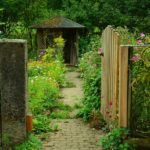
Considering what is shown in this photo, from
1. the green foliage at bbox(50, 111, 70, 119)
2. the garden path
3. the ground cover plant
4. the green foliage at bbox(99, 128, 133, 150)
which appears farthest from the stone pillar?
the green foliage at bbox(50, 111, 70, 119)

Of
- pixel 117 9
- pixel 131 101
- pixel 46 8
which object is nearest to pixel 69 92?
pixel 131 101

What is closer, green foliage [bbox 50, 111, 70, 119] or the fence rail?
the fence rail

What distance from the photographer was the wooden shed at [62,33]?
81.4 feet

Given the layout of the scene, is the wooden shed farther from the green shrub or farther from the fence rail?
the fence rail

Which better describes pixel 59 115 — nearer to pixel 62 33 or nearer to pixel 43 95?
pixel 43 95

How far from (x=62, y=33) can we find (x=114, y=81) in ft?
59.5

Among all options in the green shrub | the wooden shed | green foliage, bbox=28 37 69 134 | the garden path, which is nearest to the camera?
the garden path

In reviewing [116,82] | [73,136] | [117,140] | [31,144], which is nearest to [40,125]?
[73,136]

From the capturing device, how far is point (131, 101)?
6.98 m

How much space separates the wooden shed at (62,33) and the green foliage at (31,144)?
56.8 feet

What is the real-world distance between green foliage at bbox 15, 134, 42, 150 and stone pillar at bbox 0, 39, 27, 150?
0.38ft

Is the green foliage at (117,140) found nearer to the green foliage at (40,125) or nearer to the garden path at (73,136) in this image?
the garden path at (73,136)

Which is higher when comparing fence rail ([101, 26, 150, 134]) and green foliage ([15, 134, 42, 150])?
fence rail ([101, 26, 150, 134])

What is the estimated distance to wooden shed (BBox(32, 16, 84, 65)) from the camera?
2481cm
